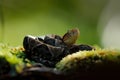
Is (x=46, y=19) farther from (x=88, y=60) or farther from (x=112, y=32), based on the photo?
(x=88, y=60)

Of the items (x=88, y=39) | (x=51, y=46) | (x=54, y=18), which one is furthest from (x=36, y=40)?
(x=54, y=18)

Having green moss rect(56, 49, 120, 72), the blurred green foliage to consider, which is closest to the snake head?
green moss rect(56, 49, 120, 72)

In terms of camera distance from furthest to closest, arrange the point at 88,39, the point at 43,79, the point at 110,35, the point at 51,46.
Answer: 1. the point at 110,35
2. the point at 88,39
3. the point at 51,46
4. the point at 43,79

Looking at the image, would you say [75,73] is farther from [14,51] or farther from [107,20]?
[107,20]

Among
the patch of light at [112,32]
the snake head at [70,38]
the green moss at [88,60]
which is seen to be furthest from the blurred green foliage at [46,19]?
the green moss at [88,60]

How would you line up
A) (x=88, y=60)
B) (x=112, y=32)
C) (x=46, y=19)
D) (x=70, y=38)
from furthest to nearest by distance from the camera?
(x=112, y=32), (x=46, y=19), (x=70, y=38), (x=88, y=60)

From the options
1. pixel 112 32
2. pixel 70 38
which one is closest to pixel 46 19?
pixel 112 32

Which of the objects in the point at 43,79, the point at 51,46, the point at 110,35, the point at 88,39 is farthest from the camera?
the point at 110,35

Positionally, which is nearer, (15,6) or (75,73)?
(75,73)

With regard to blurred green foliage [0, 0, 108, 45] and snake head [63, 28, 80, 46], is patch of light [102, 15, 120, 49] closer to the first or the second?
blurred green foliage [0, 0, 108, 45]
